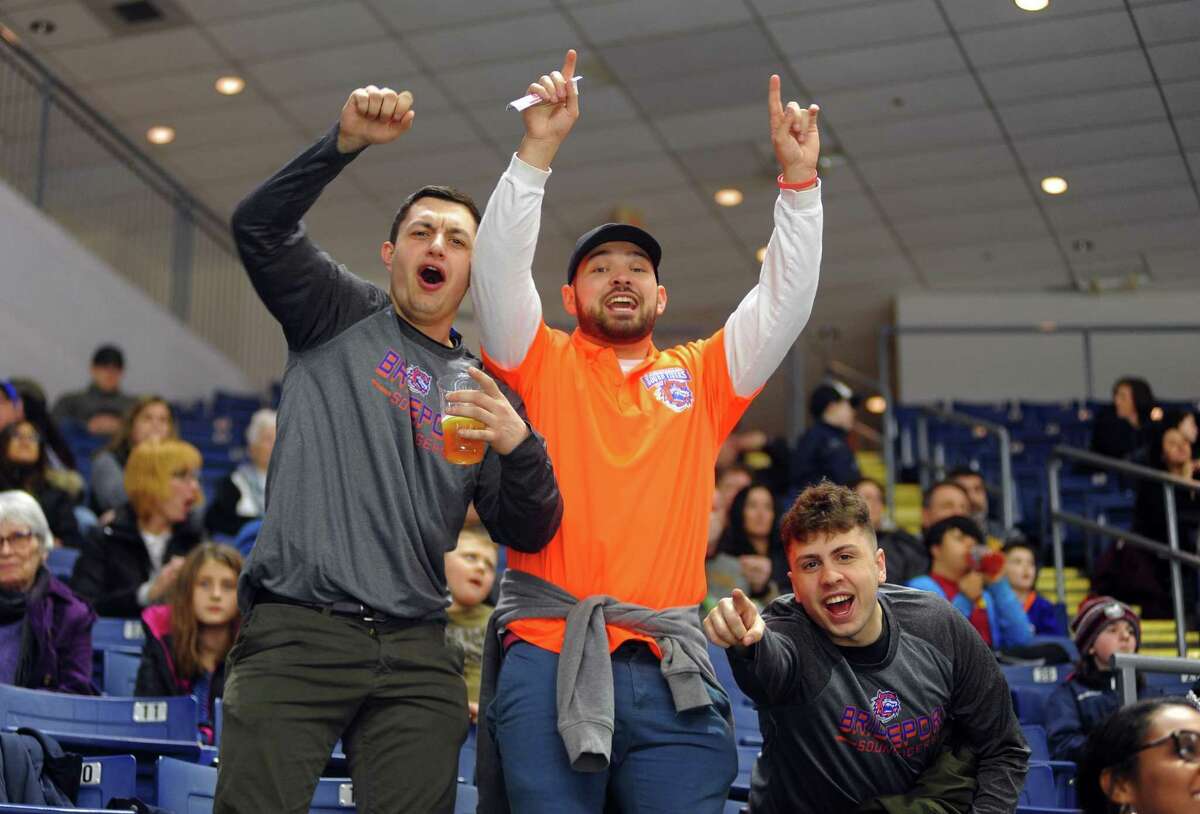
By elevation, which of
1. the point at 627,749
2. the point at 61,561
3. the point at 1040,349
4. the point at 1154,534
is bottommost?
the point at 627,749

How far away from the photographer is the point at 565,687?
269cm

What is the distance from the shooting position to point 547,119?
292 cm

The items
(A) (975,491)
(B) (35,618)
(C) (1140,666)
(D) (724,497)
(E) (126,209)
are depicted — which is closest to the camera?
(C) (1140,666)

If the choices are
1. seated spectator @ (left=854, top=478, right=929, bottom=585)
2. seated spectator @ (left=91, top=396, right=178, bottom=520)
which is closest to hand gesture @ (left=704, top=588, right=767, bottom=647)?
seated spectator @ (left=854, top=478, right=929, bottom=585)

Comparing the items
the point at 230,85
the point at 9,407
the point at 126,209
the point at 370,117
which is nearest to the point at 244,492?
the point at 9,407

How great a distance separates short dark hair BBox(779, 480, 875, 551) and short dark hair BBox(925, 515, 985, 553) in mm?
2753

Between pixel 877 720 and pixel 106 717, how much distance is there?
6.98 feet

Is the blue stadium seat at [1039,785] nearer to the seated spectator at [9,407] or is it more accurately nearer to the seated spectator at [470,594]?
the seated spectator at [470,594]

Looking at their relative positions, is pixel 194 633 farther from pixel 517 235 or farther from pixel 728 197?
pixel 728 197

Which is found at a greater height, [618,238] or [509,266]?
[618,238]

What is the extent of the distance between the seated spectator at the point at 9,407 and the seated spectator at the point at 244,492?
3.12ft

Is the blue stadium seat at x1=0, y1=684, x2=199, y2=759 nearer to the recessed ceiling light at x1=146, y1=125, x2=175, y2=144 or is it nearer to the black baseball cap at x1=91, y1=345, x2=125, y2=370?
the black baseball cap at x1=91, y1=345, x2=125, y2=370

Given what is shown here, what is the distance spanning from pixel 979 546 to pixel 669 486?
11.2 feet

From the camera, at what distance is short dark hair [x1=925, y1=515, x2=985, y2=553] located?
5.95 m
